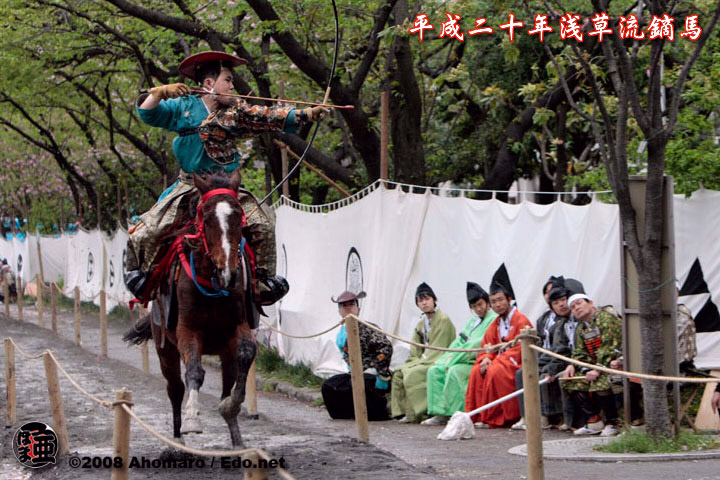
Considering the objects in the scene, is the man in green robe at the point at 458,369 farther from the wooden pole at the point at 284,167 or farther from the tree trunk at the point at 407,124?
the wooden pole at the point at 284,167

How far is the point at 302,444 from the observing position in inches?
356

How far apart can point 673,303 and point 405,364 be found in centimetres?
395

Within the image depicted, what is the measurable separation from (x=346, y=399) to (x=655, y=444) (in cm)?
431

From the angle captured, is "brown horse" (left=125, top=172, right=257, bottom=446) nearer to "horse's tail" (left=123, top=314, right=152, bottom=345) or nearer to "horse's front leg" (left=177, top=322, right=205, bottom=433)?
"horse's front leg" (left=177, top=322, right=205, bottom=433)

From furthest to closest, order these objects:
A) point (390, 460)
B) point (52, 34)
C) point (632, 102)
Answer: point (52, 34), point (632, 102), point (390, 460)

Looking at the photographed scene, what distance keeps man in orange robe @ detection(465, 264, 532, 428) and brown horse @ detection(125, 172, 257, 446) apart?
3.61 meters

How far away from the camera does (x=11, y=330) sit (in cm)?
2597

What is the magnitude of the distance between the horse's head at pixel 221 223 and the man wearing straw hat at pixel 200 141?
0.71m

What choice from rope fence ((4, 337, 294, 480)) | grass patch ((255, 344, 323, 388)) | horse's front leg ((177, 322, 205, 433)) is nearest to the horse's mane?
horse's front leg ((177, 322, 205, 433))

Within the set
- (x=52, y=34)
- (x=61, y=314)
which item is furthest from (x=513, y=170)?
(x=61, y=314)

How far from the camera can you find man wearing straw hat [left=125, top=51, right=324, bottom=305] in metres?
8.55

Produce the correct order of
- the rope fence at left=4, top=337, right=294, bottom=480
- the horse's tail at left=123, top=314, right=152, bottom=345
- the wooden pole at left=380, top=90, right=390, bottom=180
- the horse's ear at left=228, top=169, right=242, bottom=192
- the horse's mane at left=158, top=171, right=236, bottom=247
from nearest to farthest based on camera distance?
the rope fence at left=4, top=337, right=294, bottom=480, the horse's ear at left=228, top=169, right=242, bottom=192, the horse's mane at left=158, top=171, right=236, bottom=247, the horse's tail at left=123, top=314, right=152, bottom=345, the wooden pole at left=380, top=90, right=390, bottom=180

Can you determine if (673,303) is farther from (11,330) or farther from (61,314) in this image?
(61,314)

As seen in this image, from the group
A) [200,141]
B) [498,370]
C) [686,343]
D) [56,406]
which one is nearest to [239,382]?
[200,141]
